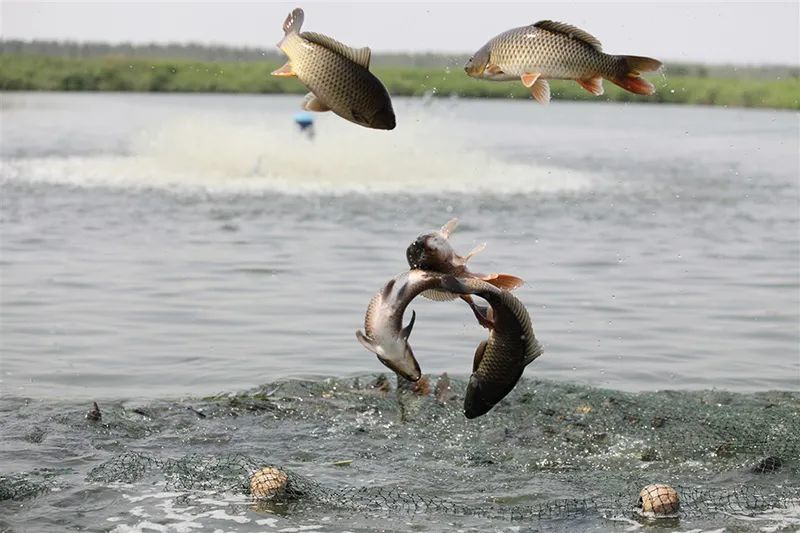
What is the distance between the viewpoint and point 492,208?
2441 centimetres

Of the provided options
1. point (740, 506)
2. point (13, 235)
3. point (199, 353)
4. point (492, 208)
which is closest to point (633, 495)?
point (740, 506)

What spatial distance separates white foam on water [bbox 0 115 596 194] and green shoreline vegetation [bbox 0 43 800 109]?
32665 millimetres

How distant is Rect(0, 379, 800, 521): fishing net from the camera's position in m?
8.66

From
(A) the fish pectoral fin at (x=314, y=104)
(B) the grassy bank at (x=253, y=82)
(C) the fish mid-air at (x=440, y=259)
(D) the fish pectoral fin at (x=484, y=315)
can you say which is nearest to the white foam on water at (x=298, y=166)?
(D) the fish pectoral fin at (x=484, y=315)

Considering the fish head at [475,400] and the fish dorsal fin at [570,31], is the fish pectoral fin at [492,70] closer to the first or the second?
the fish dorsal fin at [570,31]

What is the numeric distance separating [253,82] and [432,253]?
71.9m

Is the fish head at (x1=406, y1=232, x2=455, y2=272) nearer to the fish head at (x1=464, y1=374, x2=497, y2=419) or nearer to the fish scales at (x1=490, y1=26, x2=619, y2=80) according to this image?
the fish head at (x1=464, y1=374, x2=497, y2=419)

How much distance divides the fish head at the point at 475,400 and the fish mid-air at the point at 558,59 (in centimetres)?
146

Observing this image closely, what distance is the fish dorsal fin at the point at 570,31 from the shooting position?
7.07 metres

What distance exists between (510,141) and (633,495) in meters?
34.2

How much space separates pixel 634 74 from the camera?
7113 millimetres

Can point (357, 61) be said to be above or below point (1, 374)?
above

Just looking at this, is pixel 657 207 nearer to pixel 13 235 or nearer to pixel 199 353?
pixel 13 235

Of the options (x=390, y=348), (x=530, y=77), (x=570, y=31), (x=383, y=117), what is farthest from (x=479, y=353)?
(x=570, y=31)
